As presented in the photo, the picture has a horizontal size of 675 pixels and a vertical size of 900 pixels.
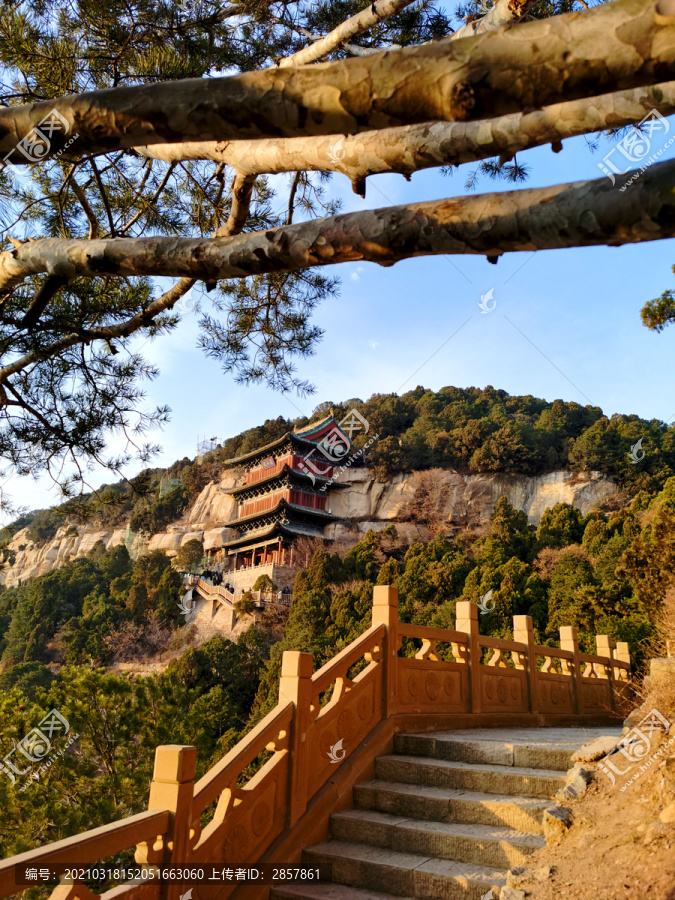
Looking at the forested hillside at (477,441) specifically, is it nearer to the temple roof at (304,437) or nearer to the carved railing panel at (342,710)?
the temple roof at (304,437)

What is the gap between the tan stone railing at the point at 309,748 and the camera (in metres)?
2.32

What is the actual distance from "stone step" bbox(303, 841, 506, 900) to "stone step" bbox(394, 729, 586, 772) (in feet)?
3.08

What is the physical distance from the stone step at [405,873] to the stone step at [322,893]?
49 mm

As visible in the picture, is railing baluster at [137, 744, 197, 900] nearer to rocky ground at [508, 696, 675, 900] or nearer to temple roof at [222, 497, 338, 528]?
rocky ground at [508, 696, 675, 900]

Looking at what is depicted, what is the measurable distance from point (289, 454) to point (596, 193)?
28.8 metres

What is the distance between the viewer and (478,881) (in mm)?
2670

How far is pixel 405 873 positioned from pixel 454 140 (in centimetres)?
302

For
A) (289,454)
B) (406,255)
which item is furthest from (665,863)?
(289,454)

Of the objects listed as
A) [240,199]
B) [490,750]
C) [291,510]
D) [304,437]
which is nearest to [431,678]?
[490,750]

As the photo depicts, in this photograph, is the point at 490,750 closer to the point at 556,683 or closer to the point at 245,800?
the point at 245,800

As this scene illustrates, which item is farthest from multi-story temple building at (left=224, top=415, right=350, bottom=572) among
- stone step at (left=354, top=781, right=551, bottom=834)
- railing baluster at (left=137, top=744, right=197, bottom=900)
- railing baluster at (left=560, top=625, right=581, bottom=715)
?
railing baluster at (left=137, top=744, right=197, bottom=900)

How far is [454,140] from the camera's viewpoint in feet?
5.44

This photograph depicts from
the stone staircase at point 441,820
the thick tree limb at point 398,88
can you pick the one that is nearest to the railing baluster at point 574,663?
the stone staircase at point 441,820

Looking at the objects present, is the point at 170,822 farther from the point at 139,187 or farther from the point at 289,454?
the point at 289,454
